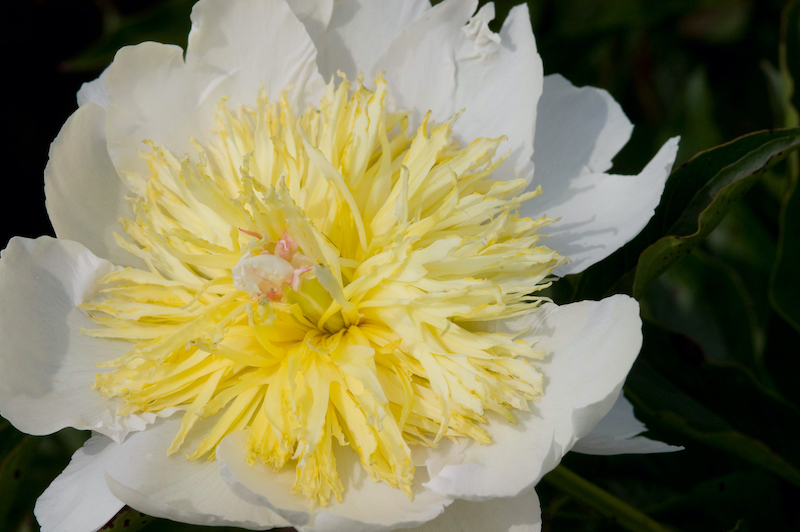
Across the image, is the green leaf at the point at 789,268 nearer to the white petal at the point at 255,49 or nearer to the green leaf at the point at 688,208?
the green leaf at the point at 688,208

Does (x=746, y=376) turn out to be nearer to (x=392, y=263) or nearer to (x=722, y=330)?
(x=722, y=330)

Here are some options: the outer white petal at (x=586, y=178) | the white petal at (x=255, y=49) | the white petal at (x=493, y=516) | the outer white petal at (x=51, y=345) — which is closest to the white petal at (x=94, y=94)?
the white petal at (x=255, y=49)

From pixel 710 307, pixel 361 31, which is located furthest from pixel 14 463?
pixel 710 307

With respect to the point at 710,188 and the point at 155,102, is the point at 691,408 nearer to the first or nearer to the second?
the point at 710,188

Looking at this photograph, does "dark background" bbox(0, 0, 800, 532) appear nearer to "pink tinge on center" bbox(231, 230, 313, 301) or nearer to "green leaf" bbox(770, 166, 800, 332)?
"green leaf" bbox(770, 166, 800, 332)

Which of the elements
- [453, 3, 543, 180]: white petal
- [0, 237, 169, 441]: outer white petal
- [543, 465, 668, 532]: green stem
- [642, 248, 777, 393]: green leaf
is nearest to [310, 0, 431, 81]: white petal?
[453, 3, 543, 180]: white petal

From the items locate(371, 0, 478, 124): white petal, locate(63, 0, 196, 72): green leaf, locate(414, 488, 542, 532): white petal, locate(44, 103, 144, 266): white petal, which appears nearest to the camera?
locate(414, 488, 542, 532): white petal
